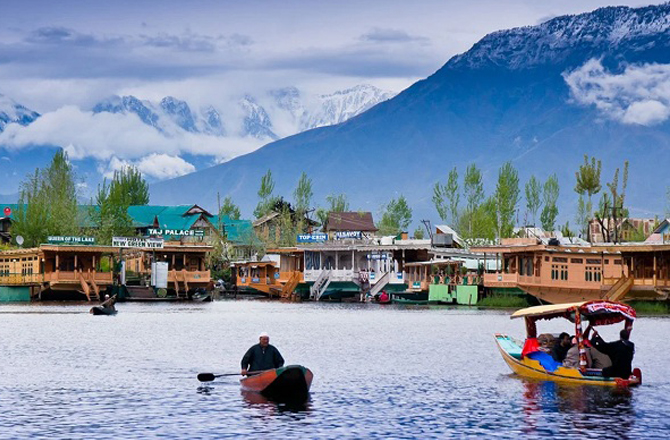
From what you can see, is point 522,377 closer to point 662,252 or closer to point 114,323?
point 114,323

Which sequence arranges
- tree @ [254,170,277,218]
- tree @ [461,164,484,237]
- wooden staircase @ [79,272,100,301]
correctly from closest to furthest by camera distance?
1. wooden staircase @ [79,272,100,301]
2. tree @ [461,164,484,237]
3. tree @ [254,170,277,218]

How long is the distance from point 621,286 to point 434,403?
51.2 meters

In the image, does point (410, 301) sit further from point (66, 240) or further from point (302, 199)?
point (302, 199)

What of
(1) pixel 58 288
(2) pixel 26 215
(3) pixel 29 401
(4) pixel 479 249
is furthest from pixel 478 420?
(2) pixel 26 215

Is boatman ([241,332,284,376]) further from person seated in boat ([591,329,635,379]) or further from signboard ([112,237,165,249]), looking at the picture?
signboard ([112,237,165,249])

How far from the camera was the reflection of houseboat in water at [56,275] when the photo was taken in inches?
4124

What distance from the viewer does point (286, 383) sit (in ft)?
117

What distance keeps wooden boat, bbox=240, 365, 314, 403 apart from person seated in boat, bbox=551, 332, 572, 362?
9.18 meters

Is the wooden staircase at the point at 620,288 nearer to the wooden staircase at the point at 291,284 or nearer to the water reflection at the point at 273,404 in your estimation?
the wooden staircase at the point at 291,284

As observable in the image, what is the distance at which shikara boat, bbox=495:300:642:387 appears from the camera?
38.1 metres

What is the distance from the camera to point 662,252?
83.6 meters

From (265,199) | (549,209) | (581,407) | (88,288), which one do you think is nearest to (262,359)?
(581,407)

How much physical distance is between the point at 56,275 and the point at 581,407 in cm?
7598

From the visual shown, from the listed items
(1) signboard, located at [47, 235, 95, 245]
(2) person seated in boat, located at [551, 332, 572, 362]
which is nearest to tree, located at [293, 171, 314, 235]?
(1) signboard, located at [47, 235, 95, 245]
